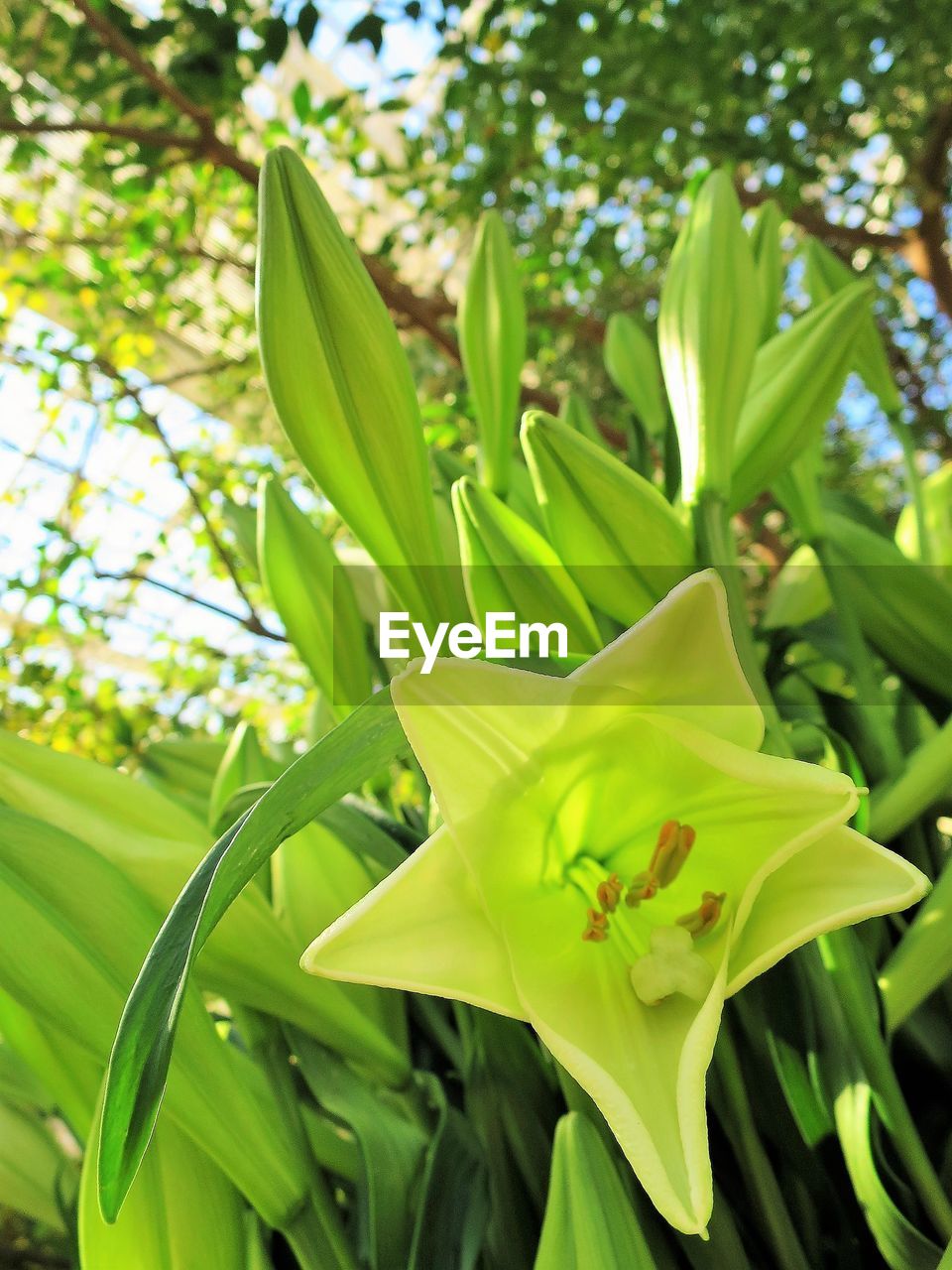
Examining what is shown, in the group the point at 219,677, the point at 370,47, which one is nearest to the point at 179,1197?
the point at 370,47

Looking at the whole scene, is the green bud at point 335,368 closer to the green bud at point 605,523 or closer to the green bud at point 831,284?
the green bud at point 605,523

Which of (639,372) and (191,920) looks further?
(639,372)

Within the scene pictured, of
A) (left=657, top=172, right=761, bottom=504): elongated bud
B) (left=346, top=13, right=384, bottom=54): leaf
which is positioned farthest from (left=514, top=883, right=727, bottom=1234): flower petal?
(left=346, top=13, right=384, bottom=54): leaf

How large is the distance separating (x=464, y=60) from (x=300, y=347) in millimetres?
926

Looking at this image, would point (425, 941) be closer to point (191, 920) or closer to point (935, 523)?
point (191, 920)

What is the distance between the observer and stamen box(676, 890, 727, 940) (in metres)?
0.20

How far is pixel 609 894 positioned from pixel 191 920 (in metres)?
0.09

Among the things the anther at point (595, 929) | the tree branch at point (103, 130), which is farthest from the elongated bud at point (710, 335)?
the tree branch at point (103, 130)

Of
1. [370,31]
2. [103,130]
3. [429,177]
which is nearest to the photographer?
[103,130]

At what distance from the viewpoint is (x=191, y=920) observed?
6.1 inches

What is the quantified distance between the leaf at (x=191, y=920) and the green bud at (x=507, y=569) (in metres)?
0.08

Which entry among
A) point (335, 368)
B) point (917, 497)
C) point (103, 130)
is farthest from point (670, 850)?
point (103, 130)

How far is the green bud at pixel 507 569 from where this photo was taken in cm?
25

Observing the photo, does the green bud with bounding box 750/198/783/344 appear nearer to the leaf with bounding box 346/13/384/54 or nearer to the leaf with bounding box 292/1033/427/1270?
the leaf with bounding box 292/1033/427/1270
